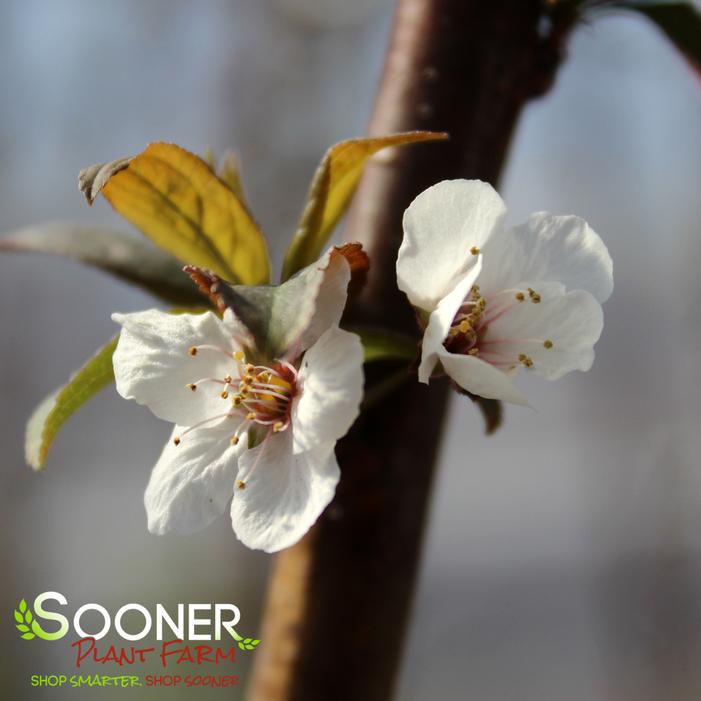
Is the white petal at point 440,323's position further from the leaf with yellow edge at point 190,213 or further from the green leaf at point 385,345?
the leaf with yellow edge at point 190,213

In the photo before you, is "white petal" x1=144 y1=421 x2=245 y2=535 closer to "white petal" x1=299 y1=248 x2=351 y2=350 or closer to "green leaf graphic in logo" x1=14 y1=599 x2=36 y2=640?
"white petal" x1=299 y1=248 x2=351 y2=350

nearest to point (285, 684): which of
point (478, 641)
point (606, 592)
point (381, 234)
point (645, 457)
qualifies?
point (381, 234)

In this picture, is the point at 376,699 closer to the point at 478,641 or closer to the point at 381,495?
the point at 381,495

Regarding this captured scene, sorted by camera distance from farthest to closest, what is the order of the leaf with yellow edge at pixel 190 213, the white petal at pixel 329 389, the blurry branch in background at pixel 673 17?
the blurry branch in background at pixel 673 17 → the leaf with yellow edge at pixel 190 213 → the white petal at pixel 329 389

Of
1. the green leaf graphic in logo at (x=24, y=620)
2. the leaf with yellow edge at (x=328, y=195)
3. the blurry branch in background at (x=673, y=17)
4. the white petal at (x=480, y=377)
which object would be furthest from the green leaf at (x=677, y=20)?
the green leaf graphic in logo at (x=24, y=620)

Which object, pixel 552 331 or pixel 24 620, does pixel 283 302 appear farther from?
pixel 24 620

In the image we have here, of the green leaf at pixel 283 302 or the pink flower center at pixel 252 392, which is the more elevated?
the green leaf at pixel 283 302
